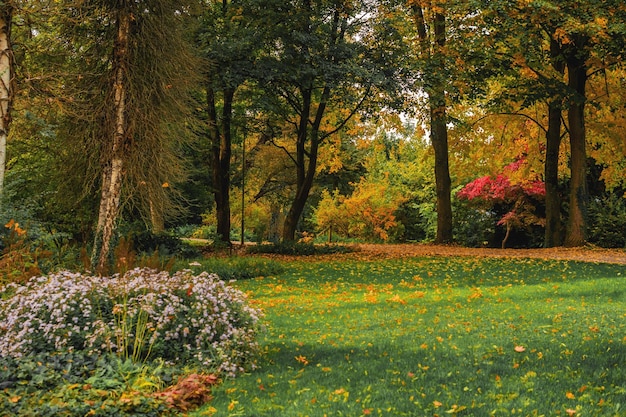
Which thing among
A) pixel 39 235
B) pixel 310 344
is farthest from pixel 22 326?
pixel 39 235

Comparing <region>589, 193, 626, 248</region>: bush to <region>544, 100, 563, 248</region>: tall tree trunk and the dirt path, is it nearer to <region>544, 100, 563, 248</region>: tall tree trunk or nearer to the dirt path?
<region>544, 100, 563, 248</region>: tall tree trunk

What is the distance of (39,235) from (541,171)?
16711 millimetres

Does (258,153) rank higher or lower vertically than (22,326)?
higher

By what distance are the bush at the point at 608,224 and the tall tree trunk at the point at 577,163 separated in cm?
165

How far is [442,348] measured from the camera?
5.49 meters

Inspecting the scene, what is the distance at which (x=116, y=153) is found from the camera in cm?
946

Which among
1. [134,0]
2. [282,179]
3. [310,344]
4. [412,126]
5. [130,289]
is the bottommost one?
[310,344]

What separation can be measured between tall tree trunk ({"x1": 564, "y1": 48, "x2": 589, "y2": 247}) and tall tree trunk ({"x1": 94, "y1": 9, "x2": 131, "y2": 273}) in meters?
12.6

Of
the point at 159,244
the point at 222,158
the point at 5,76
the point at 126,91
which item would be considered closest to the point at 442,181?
the point at 222,158

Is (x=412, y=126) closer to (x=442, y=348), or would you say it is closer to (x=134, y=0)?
(x=134, y=0)

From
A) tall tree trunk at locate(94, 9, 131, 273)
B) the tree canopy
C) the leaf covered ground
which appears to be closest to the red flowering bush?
the tree canopy

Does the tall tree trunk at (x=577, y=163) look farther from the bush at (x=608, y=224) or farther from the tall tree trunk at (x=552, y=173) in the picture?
the bush at (x=608, y=224)

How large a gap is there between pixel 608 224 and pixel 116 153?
594 inches

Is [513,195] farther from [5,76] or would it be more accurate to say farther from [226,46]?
[5,76]
